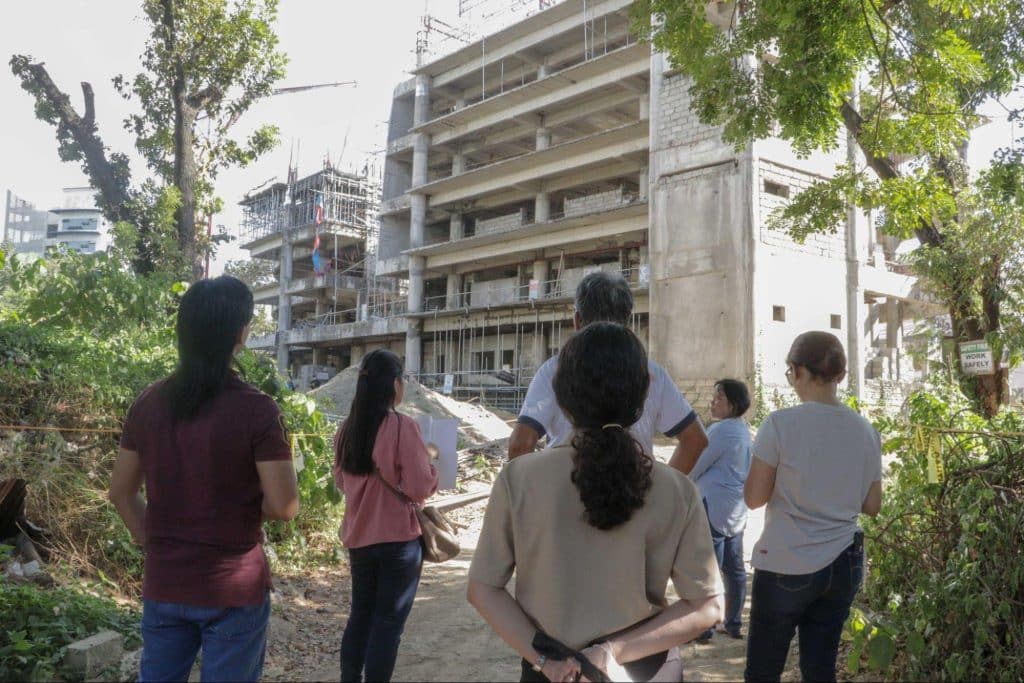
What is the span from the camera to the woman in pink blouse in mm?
3428

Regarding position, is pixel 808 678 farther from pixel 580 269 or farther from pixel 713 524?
pixel 580 269

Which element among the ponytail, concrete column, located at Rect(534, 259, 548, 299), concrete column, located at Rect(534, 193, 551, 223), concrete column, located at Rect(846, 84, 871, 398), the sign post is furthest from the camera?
concrete column, located at Rect(534, 193, 551, 223)

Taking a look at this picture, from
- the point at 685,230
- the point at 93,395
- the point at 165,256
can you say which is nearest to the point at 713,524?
the point at 93,395

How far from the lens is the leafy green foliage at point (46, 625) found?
13.8ft

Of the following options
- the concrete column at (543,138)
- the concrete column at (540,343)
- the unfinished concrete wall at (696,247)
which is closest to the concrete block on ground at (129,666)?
the unfinished concrete wall at (696,247)

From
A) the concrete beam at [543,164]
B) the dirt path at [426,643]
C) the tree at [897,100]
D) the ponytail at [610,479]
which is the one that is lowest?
the dirt path at [426,643]

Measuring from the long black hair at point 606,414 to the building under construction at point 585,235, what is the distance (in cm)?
1373

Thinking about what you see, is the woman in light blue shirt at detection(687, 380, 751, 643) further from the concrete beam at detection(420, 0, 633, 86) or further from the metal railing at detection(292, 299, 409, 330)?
the metal railing at detection(292, 299, 409, 330)

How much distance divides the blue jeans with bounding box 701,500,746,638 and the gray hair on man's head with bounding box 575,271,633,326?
2.14m

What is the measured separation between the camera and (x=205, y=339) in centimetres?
235

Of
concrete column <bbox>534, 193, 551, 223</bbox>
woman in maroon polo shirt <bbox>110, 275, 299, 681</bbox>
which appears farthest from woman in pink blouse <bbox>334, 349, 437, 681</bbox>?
concrete column <bbox>534, 193, 551, 223</bbox>

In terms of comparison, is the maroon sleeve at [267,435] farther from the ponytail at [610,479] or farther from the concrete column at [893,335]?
the concrete column at [893,335]

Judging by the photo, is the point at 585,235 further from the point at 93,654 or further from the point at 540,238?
the point at 93,654

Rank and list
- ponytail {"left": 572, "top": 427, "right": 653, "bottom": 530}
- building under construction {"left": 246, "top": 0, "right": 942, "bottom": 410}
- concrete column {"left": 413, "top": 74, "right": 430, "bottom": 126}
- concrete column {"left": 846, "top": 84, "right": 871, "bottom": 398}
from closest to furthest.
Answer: ponytail {"left": 572, "top": 427, "right": 653, "bottom": 530}
building under construction {"left": 246, "top": 0, "right": 942, "bottom": 410}
concrete column {"left": 846, "top": 84, "right": 871, "bottom": 398}
concrete column {"left": 413, "top": 74, "right": 430, "bottom": 126}
